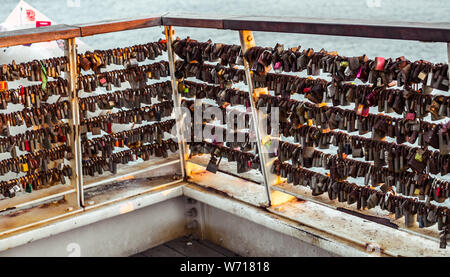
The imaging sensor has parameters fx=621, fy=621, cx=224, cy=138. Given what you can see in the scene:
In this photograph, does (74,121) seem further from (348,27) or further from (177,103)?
(348,27)

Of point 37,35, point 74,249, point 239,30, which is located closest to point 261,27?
point 239,30

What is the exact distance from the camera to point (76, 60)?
362cm

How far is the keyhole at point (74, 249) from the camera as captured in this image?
3.94 m

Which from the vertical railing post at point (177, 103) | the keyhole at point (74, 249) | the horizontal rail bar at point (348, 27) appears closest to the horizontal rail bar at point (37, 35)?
the vertical railing post at point (177, 103)

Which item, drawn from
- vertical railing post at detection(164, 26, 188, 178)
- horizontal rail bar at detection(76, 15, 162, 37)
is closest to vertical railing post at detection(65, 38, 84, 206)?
horizontal rail bar at detection(76, 15, 162, 37)

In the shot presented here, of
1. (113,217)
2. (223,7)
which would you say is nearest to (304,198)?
(113,217)

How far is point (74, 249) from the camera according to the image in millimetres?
3961

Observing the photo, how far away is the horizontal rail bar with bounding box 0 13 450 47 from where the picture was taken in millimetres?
2408

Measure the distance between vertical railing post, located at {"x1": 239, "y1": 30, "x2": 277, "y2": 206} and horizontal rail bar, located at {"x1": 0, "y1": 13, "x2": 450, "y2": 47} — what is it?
109 millimetres

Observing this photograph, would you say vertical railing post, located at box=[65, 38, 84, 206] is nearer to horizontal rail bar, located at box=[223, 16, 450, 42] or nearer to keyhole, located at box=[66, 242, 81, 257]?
keyhole, located at box=[66, 242, 81, 257]

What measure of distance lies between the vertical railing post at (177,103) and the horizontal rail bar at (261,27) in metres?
0.15

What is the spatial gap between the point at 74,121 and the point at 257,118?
110 cm
